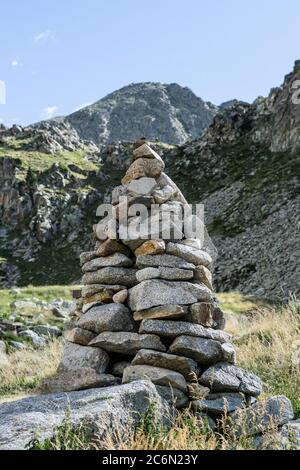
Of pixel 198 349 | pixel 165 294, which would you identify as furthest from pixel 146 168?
pixel 198 349

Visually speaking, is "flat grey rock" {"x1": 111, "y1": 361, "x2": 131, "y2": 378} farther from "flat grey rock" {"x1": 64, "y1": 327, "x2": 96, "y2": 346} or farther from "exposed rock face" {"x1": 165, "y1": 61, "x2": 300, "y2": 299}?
"exposed rock face" {"x1": 165, "y1": 61, "x2": 300, "y2": 299}

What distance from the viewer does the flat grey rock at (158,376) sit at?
669 centimetres

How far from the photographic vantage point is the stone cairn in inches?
271

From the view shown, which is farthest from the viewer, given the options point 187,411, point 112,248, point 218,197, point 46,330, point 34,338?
point 218,197

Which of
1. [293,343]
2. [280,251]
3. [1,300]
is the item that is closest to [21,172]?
[280,251]

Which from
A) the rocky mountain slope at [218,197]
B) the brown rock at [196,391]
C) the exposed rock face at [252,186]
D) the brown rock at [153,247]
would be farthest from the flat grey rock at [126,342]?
the exposed rock face at [252,186]

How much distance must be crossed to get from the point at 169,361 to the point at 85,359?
55.7 inches

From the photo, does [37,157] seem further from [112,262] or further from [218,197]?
[112,262]

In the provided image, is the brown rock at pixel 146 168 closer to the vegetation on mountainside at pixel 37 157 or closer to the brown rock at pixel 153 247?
the brown rock at pixel 153 247

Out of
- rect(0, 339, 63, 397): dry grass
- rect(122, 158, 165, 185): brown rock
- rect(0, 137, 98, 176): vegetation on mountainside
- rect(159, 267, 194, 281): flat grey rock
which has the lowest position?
rect(0, 339, 63, 397): dry grass

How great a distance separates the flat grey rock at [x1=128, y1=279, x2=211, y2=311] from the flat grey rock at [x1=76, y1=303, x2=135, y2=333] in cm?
19

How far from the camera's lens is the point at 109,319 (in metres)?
7.64

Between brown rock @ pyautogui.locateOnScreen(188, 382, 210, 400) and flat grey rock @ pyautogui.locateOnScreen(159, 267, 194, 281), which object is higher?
flat grey rock @ pyautogui.locateOnScreen(159, 267, 194, 281)

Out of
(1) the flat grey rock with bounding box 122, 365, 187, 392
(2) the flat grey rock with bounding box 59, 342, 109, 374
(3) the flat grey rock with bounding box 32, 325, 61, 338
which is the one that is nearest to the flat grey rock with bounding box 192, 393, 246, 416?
(1) the flat grey rock with bounding box 122, 365, 187, 392
